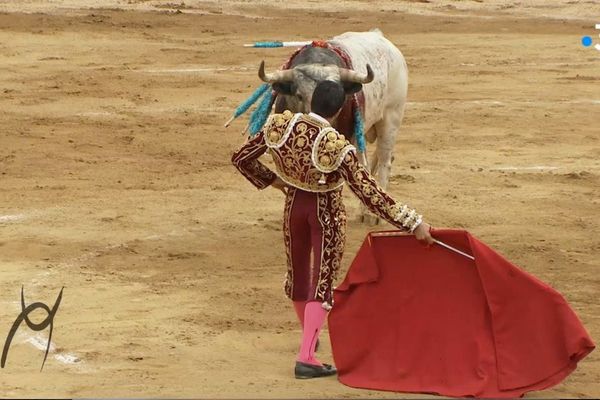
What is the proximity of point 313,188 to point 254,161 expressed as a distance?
38 cm

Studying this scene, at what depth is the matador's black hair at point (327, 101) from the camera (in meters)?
6.98

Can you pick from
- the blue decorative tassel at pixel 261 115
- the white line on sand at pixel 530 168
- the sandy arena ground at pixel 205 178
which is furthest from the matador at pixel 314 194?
the white line on sand at pixel 530 168

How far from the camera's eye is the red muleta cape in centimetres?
680

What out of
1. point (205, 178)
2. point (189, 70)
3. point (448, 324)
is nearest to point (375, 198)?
point (448, 324)

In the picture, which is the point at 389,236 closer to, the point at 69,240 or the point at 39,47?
the point at 69,240

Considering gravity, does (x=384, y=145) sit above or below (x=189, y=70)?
above

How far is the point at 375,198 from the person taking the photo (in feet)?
22.4

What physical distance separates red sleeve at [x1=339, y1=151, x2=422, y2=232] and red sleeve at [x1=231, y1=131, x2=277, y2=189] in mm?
499

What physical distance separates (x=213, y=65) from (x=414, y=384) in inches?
451

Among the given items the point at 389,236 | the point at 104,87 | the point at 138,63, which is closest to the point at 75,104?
the point at 104,87

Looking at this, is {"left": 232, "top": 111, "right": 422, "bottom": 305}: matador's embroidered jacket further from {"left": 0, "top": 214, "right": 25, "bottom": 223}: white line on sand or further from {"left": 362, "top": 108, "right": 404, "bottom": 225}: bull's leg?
{"left": 0, "top": 214, "right": 25, "bottom": 223}: white line on sand

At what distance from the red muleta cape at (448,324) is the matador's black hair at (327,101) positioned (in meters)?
0.63

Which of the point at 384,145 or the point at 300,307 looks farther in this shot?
the point at 384,145

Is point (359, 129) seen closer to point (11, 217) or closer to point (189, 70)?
point (11, 217)
